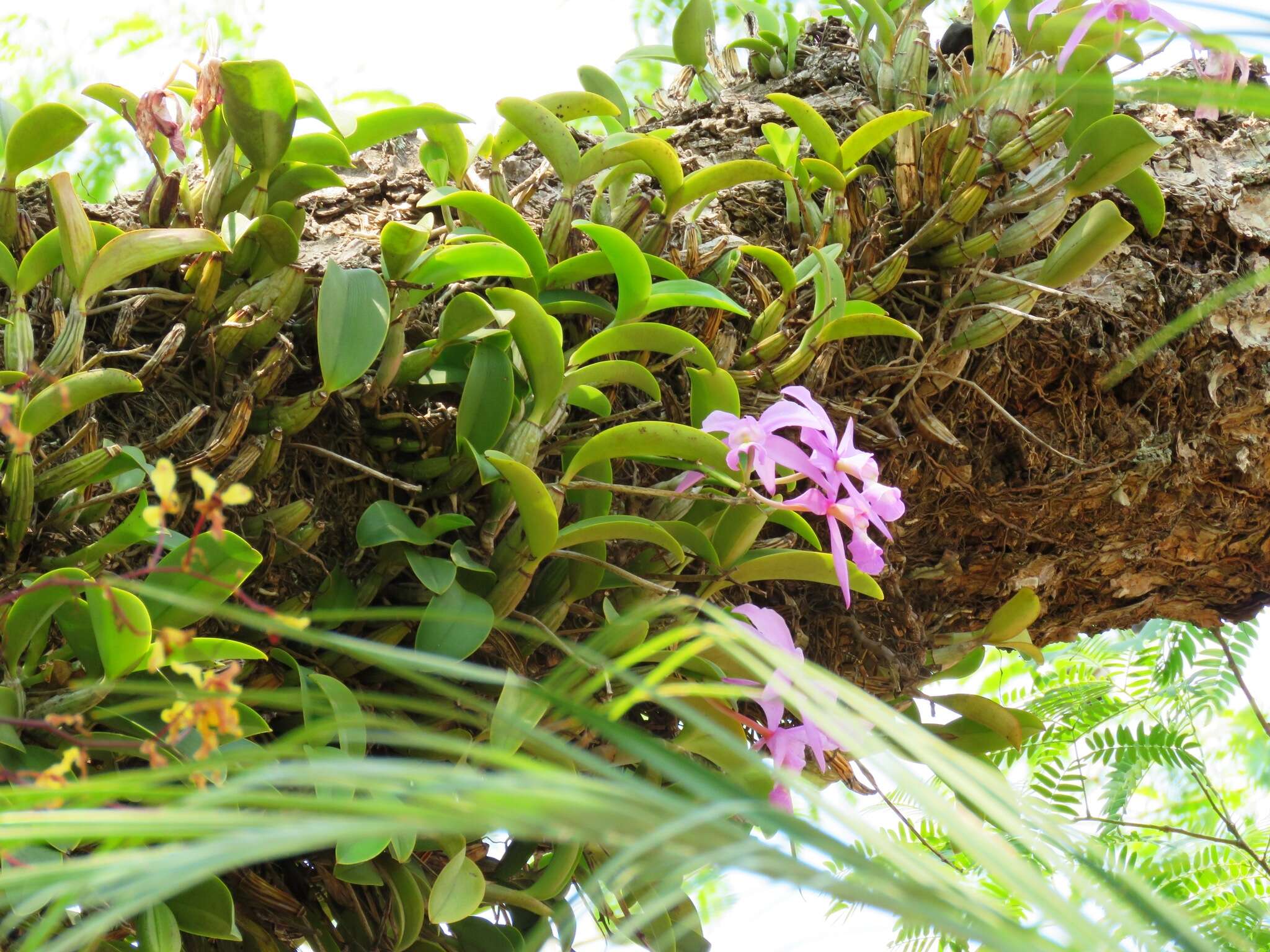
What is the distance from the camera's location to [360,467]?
716 mm

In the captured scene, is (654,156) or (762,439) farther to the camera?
(654,156)

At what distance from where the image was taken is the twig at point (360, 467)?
0.72 meters

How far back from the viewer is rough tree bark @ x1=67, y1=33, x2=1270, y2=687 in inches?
39.6

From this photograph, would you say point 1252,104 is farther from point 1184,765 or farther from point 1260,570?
point 1184,765

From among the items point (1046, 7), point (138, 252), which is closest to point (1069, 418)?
point (1046, 7)

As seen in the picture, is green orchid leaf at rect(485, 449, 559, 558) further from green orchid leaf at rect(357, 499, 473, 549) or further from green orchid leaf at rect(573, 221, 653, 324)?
green orchid leaf at rect(573, 221, 653, 324)

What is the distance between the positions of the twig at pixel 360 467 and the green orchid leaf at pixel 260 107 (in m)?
0.19

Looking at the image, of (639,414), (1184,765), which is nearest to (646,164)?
(639,414)

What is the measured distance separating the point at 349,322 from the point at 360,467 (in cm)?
9

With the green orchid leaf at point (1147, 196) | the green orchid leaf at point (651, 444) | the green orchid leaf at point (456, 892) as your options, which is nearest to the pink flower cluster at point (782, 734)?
the green orchid leaf at point (651, 444)

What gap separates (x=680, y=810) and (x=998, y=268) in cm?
90

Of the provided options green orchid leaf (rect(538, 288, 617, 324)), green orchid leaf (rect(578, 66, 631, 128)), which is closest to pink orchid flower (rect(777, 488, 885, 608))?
green orchid leaf (rect(538, 288, 617, 324))

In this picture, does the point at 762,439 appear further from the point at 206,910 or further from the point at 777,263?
the point at 206,910

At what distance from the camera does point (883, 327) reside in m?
0.88
